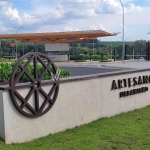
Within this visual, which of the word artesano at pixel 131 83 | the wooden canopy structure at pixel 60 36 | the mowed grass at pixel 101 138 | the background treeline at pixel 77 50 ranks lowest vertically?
the mowed grass at pixel 101 138

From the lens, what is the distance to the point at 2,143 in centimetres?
548

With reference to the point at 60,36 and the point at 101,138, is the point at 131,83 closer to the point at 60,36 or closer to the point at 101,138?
the point at 101,138

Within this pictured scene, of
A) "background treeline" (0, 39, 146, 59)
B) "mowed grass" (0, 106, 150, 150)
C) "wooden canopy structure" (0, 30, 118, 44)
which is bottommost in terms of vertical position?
"mowed grass" (0, 106, 150, 150)

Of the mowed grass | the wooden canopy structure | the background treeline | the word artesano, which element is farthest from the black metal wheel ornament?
the background treeline

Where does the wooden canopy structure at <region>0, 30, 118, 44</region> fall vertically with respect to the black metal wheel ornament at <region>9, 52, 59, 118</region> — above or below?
above

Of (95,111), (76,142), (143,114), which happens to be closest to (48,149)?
(76,142)

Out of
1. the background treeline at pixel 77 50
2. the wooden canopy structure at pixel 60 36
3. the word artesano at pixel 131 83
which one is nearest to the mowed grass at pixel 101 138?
the word artesano at pixel 131 83

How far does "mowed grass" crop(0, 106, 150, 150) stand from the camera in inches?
221

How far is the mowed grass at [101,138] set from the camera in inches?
221

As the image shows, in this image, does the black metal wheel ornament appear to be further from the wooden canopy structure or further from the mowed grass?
the wooden canopy structure

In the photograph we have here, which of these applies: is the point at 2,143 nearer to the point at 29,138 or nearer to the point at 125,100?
the point at 29,138

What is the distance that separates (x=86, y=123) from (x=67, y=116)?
0.74 m

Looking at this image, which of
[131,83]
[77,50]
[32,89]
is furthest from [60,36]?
[32,89]

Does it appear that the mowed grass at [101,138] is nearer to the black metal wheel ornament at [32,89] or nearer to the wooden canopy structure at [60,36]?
the black metal wheel ornament at [32,89]
